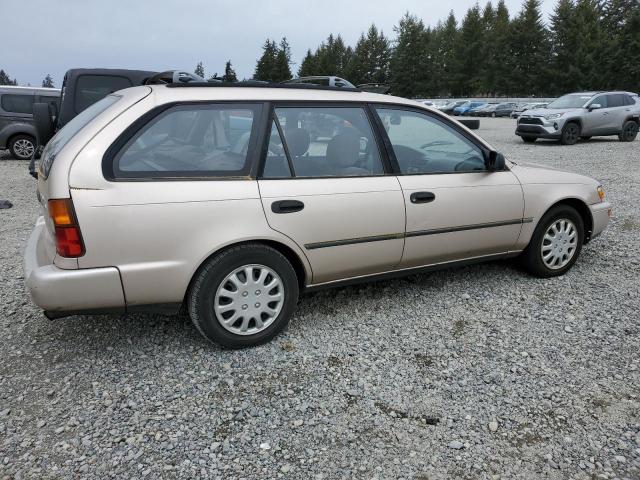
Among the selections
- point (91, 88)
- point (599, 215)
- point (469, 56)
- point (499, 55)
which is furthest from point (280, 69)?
point (599, 215)

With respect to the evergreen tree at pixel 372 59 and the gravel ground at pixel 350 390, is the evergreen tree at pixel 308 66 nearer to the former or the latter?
the evergreen tree at pixel 372 59

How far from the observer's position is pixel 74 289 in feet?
9.04

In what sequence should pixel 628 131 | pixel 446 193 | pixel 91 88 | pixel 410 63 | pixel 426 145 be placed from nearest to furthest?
1. pixel 446 193
2. pixel 426 145
3. pixel 91 88
4. pixel 628 131
5. pixel 410 63

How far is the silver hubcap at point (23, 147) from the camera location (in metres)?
12.5

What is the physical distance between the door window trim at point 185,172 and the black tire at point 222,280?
47 cm

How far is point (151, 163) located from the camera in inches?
114

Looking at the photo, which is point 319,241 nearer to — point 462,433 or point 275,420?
point 275,420

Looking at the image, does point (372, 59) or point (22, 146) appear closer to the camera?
point (22, 146)

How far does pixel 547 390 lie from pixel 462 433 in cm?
68

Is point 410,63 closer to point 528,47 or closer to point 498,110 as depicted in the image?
point 528,47

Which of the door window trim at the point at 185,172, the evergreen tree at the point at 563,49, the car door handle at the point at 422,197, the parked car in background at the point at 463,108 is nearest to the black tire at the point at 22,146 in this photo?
the door window trim at the point at 185,172

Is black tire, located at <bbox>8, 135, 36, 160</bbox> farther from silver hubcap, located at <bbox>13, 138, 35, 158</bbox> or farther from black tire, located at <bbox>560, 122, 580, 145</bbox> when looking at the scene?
black tire, located at <bbox>560, 122, 580, 145</bbox>

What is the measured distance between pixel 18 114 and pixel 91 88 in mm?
5955

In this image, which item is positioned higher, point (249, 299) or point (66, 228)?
point (66, 228)
